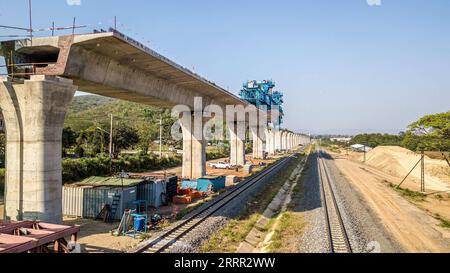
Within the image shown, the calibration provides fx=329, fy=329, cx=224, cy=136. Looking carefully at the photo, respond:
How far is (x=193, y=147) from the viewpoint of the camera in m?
40.3

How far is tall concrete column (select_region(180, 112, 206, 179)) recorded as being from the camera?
3975 centimetres

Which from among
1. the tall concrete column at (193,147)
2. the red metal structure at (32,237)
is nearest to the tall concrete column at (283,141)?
the tall concrete column at (193,147)

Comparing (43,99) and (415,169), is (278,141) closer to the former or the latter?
(415,169)

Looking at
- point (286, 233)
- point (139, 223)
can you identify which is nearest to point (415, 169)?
point (286, 233)

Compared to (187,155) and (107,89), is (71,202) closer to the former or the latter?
(107,89)

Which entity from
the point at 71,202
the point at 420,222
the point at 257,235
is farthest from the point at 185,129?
the point at 420,222

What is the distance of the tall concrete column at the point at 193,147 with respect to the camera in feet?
130

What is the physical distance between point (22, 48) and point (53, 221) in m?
9.23

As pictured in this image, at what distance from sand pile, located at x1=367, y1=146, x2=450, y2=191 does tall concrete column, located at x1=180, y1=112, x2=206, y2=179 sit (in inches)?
1191

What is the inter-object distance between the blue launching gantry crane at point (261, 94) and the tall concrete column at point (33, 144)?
7202 cm

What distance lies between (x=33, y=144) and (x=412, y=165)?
67493 mm

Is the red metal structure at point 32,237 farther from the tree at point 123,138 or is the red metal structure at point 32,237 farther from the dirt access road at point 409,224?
the tree at point 123,138
